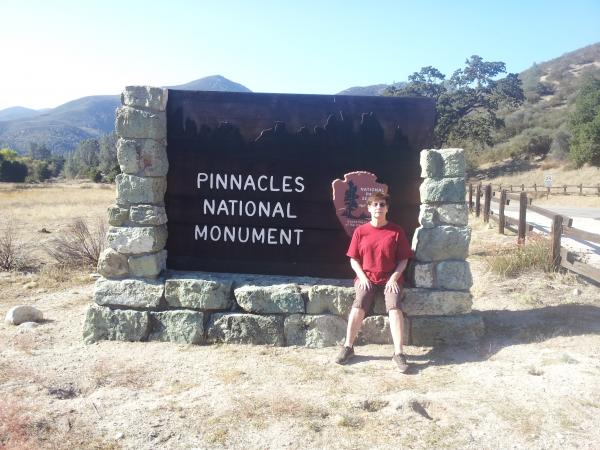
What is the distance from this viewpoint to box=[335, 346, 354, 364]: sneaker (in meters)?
4.74

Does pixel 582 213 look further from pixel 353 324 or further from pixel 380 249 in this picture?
pixel 353 324

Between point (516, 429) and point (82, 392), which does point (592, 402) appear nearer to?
point (516, 429)

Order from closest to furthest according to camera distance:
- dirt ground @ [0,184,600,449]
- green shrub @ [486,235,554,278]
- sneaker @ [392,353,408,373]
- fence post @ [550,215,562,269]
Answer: dirt ground @ [0,184,600,449], sneaker @ [392,353,408,373], fence post @ [550,215,562,269], green shrub @ [486,235,554,278]

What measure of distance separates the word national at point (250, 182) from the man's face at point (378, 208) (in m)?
0.83

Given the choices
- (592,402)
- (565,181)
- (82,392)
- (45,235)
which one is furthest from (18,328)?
(565,181)

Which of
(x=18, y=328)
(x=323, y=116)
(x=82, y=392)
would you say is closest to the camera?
(x=82, y=392)

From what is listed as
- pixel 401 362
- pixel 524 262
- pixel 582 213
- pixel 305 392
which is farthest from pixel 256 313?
pixel 582 213

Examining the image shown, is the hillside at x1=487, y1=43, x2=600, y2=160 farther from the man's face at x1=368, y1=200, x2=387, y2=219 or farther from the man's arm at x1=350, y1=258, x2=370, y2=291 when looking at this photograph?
the man's arm at x1=350, y1=258, x2=370, y2=291

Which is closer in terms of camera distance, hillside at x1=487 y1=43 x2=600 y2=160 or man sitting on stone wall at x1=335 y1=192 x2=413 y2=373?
man sitting on stone wall at x1=335 y1=192 x2=413 y2=373

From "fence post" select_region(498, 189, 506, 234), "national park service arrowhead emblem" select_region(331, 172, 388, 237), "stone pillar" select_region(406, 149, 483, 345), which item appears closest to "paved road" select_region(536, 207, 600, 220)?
"fence post" select_region(498, 189, 506, 234)

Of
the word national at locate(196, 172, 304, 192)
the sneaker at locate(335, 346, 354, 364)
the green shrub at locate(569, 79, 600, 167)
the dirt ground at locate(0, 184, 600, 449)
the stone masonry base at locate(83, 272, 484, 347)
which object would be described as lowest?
the dirt ground at locate(0, 184, 600, 449)

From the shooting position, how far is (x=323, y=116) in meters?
5.26

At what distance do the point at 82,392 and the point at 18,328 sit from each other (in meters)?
2.06

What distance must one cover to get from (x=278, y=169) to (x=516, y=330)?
9.78ft
